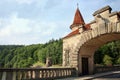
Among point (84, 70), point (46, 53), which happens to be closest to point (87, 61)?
point (84, 70)

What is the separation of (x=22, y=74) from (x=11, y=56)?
11388cm

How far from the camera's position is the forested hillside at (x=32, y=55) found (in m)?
81.2

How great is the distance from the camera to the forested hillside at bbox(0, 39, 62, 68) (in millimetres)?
81238

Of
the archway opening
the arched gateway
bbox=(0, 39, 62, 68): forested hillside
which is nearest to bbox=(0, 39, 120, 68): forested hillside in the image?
bbox=(0, 39, 62, 68): forested hillside

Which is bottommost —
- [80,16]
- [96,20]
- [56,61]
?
[56,61]

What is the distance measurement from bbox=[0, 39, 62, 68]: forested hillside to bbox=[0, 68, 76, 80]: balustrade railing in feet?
177

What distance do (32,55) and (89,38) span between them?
9739 cm

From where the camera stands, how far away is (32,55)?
4368 inches

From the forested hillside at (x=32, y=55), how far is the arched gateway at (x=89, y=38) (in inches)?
2049

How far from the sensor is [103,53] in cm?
4969

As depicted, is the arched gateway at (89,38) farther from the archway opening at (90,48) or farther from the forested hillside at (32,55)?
the forested hillside at (32,55)

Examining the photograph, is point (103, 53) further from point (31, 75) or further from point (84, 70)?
point (31, 75)

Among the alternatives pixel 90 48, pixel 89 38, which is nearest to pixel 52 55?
pixel 90 48

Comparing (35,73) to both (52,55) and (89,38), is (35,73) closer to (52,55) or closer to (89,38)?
(89,38)
